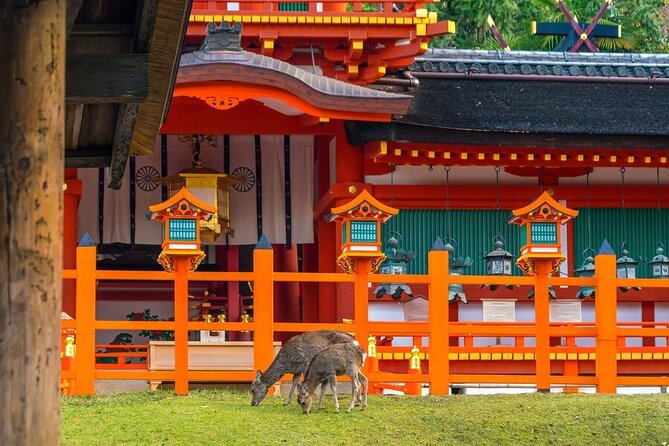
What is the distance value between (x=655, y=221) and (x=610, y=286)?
5489 millimetres

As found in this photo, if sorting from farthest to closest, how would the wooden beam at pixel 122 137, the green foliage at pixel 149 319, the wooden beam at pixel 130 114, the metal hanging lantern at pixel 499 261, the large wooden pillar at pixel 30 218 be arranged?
1. the green foliage at pixel 149 319
2. the metal hanging lantern at pixel 499 261
3. the wooden beam at pixel 122 137
4. the wooden beam at pixel 130 114
5. the large wooden pillar at pixel 30 218

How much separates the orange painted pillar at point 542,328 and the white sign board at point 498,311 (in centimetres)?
398

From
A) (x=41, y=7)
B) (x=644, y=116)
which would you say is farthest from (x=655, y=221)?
(x=41, y=7)

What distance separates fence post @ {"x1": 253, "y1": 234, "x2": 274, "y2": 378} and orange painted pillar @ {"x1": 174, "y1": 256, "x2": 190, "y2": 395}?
74 cm

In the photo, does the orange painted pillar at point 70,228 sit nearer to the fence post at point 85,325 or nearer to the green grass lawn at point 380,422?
the fence post at point 85,325

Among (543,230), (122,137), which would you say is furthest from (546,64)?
(122,137)

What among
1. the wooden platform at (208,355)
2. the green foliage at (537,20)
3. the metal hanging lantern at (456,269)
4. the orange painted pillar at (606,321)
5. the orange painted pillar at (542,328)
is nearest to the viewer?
the orange painted pillar at (542,328)

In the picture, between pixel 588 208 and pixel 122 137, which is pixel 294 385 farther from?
Result: pixel 588 208

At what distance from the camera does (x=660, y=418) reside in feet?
45.1

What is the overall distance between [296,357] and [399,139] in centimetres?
584

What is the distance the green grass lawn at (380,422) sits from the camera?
12586mm

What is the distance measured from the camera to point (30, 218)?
5914mm

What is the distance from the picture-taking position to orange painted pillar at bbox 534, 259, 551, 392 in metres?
15.8

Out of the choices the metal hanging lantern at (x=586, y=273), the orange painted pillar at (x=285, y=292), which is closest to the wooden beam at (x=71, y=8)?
the metal hanging lantern at (x=586, y=273)
